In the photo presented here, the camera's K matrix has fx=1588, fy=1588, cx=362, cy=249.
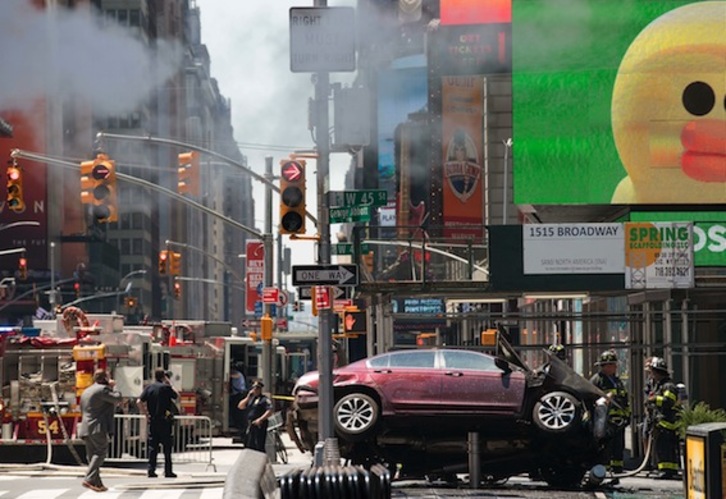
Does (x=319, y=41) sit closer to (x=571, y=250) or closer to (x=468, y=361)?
(x=468, y=361)

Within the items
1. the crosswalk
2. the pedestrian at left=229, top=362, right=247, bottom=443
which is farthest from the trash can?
the pedestrian at left=229, top=362, right=247, bottom=443

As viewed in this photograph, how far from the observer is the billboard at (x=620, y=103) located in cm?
3089

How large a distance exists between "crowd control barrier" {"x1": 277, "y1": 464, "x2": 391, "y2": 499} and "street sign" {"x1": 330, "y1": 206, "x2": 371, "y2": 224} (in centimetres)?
1218

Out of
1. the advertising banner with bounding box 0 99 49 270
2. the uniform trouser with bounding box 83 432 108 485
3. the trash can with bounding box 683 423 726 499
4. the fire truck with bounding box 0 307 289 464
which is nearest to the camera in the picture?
the trash can with bounding box 683 423 726 499

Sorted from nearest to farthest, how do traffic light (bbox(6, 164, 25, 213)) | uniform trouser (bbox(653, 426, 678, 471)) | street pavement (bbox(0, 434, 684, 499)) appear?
street pavement (bbox(0, 434, 684, 499)) < uniform trouser (bbox(653, 426, 678, 471)) < traffic light (bbox(6, 164, 25, 213))

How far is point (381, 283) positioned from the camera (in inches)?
1005

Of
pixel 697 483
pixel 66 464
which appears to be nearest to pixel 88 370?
pixel 66 464

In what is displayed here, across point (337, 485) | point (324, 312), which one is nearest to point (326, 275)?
point (324, 312)

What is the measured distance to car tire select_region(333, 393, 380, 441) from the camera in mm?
21984

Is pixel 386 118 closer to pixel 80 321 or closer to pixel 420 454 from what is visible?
pixel 80 321

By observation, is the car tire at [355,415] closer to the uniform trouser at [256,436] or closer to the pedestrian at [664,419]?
the pedestrian at [664,419]

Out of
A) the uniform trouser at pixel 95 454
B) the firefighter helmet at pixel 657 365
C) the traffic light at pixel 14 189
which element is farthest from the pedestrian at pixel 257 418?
the firefighter helmet at pixel 657 365

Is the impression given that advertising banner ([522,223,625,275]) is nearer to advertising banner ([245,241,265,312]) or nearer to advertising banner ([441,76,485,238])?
advertising banner ([245,241,265,312])

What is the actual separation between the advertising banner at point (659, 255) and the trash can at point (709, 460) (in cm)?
1255
